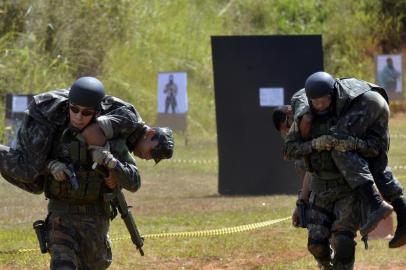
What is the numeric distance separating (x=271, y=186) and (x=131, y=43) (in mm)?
14435

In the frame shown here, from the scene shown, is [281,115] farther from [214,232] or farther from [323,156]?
[214,232]

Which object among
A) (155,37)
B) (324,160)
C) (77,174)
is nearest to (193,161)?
(155,37)

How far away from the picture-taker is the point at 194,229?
1314cm

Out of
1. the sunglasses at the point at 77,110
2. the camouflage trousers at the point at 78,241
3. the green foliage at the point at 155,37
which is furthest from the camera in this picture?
the green foliage at the point at 155,37

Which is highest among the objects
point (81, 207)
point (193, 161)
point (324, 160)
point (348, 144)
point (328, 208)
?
point (348, 144)

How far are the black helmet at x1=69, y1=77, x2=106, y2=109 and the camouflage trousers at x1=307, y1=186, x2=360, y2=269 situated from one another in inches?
82.2

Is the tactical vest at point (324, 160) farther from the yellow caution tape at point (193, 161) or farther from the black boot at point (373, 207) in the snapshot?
the yellow caution tape at point (193, 161)

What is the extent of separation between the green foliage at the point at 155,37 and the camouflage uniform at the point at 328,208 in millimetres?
16113

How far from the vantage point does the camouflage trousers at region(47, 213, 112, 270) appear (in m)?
7.03

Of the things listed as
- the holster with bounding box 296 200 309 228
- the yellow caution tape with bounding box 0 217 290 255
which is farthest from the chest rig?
the yellow caution tape with bounding box 0 217 290 255

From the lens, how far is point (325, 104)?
7.86 m

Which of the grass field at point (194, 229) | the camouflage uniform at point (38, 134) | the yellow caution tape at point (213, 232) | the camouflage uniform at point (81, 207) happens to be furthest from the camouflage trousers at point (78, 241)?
the yellow caution tape at point (213, 232)

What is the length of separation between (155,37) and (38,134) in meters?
24.4

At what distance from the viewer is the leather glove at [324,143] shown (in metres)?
7.79
